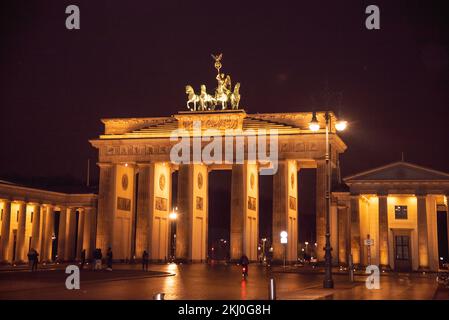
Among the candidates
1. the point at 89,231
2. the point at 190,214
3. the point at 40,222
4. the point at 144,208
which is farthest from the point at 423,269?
the point at 40,222

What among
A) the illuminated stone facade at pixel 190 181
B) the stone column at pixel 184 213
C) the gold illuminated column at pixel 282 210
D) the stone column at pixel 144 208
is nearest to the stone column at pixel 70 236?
the illuminated stone facade at pixel 190 181

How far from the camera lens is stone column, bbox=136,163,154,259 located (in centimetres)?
7800

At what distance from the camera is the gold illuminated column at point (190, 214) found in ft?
251

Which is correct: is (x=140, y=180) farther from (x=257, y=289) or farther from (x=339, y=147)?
(x=257, y=289)

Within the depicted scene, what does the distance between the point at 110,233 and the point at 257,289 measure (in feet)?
151

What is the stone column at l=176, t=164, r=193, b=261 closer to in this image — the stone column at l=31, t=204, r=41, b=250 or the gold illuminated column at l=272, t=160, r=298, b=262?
the gold illuminated column at l=272, t=160, r=298, b=262

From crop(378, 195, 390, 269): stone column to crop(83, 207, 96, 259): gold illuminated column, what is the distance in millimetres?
36379

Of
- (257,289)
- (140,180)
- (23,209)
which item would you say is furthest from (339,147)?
(257,289)

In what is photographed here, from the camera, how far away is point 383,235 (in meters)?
66.3

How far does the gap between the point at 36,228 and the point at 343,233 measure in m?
36.3

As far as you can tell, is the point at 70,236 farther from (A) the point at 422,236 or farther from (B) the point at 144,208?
(A) the point at 422,236

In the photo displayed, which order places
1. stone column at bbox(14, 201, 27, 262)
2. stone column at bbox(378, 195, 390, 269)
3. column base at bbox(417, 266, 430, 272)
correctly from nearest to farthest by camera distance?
column base at bbox(417, 266, 430, 272)
stone column at bbox(378, 195, 390, 269)
stone column at bbox(14, 201, 27, 262)

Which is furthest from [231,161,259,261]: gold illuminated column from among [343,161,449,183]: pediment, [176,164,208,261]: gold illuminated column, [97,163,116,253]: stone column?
[97,163,116,253]: stone column
